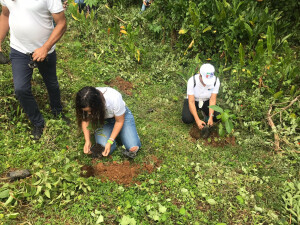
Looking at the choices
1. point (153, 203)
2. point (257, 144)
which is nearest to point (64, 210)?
point (153, 203)

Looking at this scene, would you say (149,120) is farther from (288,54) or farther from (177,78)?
(288,54)

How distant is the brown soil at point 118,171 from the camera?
8.71 feet

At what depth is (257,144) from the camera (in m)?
3.41

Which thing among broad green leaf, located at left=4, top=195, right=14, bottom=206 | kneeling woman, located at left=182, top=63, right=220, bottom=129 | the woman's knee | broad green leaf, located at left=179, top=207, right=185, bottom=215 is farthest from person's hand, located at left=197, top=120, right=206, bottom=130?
broad green leaf, located at left=4, top=195, right=14, bottom=206

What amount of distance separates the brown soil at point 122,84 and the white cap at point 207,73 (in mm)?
1507

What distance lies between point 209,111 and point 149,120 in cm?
94

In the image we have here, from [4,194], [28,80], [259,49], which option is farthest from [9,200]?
[259,49]

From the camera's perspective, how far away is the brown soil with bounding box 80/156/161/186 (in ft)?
8.71

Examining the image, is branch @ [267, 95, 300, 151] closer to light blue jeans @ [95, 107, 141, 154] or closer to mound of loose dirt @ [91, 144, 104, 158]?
light blue jeans @ [95, 107, 141, 154]

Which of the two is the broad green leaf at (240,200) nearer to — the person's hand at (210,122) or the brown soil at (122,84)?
the person's hand at (210,122)

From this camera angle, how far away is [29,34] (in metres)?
2.46

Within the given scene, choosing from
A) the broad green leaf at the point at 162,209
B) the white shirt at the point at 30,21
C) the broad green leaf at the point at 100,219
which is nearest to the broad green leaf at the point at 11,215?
the broad green leaf at the point at 100,219

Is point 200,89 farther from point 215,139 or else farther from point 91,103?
point 91,103

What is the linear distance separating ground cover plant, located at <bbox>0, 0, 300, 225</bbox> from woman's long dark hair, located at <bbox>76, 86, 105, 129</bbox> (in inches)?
21.5
